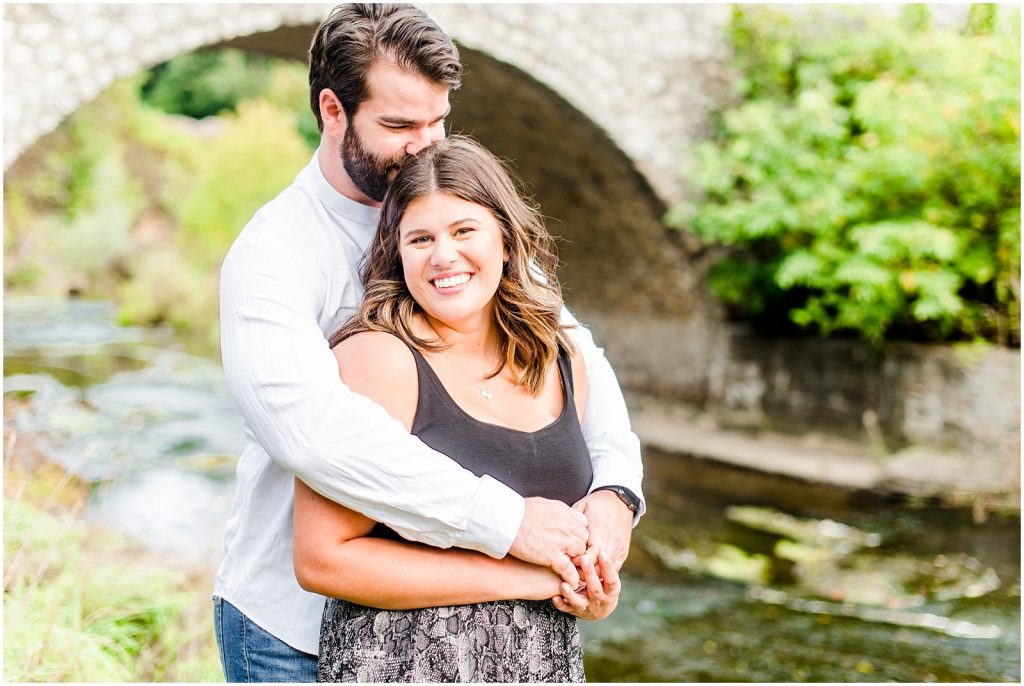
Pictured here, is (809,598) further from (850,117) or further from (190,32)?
(190,32)

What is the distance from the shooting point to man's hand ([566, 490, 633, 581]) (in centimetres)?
141

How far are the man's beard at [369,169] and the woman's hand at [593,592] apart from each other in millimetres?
728

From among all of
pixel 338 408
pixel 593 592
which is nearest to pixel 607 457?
pixel 593 592

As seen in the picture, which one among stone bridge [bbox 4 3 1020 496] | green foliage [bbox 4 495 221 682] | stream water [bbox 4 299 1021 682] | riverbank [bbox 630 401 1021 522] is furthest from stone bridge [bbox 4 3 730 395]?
green foliage [bbox 4 495 221 682]

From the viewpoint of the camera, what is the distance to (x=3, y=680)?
2.17 meters

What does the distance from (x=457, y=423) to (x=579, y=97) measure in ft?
17.7

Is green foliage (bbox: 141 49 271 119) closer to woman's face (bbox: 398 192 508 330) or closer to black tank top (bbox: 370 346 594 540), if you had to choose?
woman's face (bbox: 398 192 508 330)

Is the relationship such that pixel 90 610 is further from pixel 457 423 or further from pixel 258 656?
pixel 457 423

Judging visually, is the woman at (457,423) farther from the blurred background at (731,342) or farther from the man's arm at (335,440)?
the blurred background at (731,342)

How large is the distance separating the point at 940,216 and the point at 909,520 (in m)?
2.01

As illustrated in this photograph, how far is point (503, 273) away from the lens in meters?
1.58

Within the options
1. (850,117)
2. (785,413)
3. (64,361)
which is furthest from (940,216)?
(64,361)

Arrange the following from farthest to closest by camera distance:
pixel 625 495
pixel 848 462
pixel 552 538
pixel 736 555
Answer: pixel 848 462 < pixel 736 555 < pixel 625 495 < pixel 552 538

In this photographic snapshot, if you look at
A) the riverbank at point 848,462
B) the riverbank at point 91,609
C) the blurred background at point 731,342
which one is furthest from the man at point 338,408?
the riverbank at point 848,462
